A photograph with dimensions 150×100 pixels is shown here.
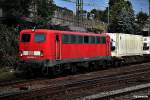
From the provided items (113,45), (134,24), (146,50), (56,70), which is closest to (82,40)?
(56,70)

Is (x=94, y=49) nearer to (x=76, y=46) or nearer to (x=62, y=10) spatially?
(x=76, y=46)

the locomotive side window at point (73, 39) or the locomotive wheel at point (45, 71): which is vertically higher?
the locomotive side window at point (73, 39)

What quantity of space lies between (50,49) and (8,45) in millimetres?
7677

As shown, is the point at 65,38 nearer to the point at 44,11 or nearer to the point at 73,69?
the point at 73,69

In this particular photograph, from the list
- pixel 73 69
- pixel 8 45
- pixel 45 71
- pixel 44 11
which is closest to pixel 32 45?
pixel 45 71

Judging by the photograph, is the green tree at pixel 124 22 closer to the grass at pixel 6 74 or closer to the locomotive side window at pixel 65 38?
the grass at pixel 6 74

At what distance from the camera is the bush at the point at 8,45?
1167 inches

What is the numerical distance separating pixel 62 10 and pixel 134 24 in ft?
48.9

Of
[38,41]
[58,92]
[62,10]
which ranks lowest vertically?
[58,92]

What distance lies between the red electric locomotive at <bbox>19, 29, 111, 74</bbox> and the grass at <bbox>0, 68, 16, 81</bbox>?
46.7 inches

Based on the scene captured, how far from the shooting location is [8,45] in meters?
31.0

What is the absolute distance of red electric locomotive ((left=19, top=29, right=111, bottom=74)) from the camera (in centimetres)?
2411

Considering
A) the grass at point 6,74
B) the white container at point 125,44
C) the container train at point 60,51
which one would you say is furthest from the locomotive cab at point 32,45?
the white container at point 125,44

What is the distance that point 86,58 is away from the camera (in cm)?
2862
